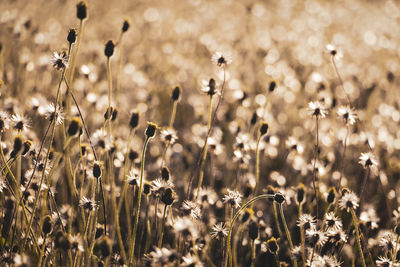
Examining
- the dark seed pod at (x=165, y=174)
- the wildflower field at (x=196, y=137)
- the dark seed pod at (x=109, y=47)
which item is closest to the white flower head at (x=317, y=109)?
the wildflower field at (x=196, y=137)

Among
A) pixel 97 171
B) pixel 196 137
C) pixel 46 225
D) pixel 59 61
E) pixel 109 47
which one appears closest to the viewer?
pixel 46 225

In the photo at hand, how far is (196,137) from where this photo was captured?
289 cm

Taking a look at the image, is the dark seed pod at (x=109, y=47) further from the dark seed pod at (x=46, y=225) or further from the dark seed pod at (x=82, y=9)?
the dark seed pod at (x=46, y=225)

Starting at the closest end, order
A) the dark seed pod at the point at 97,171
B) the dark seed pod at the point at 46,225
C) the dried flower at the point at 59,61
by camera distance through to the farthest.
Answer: the dark seed pod at the point at 46,225, the dark seed pod at the point at 97,171, the dried flower at the point at 59,61

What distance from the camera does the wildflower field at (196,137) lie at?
165 centimetres

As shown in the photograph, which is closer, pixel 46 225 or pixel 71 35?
pixel 46 225

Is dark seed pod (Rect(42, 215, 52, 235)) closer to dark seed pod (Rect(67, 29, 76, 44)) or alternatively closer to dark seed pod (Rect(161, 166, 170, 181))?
dark seed pod (Rect(161, 166, 170, 181))

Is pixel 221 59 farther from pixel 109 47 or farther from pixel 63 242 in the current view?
pixel 63 242

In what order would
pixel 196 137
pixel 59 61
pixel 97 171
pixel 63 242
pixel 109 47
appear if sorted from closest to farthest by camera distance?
pixel 63 242 < pixel 97 171 < pixel 59 61 < pixel 109 47 < pixel 196 137

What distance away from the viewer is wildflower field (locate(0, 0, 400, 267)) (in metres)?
1.65

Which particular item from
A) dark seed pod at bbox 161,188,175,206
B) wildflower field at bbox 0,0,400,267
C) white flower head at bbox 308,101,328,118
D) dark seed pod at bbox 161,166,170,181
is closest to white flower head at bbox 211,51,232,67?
wildflower field at bbox 0,0,400,267

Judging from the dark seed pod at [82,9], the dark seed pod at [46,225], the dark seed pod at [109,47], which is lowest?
the dark seed pod at [46,225]

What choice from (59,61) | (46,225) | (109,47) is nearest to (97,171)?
(46,225)

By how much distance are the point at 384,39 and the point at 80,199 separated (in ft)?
21.5
